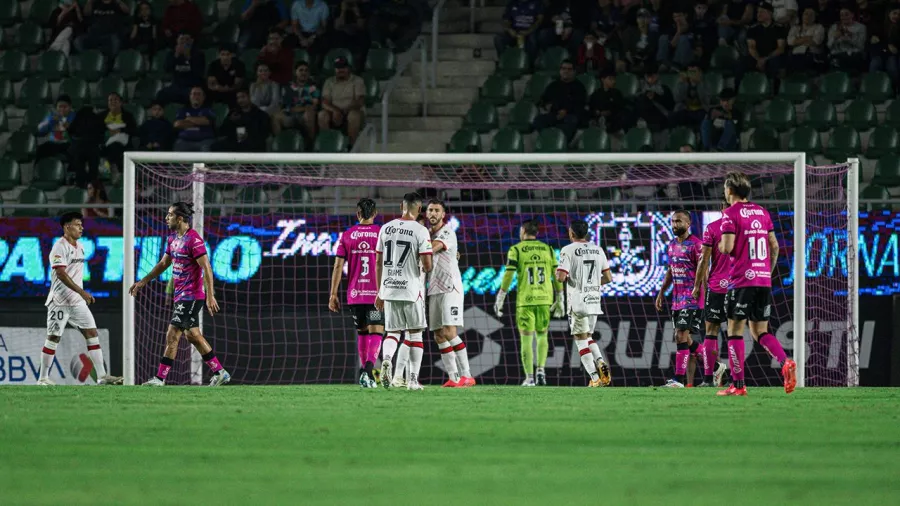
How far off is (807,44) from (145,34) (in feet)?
36.5

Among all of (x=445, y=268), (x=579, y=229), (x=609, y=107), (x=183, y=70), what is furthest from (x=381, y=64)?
(x=445, y=268)

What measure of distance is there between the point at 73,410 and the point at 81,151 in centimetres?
1084

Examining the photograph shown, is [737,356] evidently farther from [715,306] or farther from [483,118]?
[483,118]

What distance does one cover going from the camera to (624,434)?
779 centimetres

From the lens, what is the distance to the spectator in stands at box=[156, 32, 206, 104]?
69.3ft

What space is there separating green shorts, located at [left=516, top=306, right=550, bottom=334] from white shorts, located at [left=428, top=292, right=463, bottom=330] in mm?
1566

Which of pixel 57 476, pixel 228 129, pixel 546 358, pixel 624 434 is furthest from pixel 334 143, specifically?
pixel 57 476

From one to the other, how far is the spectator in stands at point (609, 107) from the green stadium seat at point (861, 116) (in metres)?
3.26

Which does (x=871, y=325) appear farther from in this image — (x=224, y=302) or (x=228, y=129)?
(x=228, y=129)

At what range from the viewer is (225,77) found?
2109 cm

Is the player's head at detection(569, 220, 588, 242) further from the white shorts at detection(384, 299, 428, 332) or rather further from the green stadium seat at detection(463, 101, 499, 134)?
the green stadium seat at detection(463, 101, 499, 134)

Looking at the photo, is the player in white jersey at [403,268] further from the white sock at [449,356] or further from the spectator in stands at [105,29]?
the spectator in stands at [105,29]

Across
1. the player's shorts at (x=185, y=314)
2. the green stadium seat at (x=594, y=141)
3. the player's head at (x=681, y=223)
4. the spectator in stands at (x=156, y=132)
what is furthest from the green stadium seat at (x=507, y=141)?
the player's shorts at (x=185, y=314)

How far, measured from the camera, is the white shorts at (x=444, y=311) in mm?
14117
